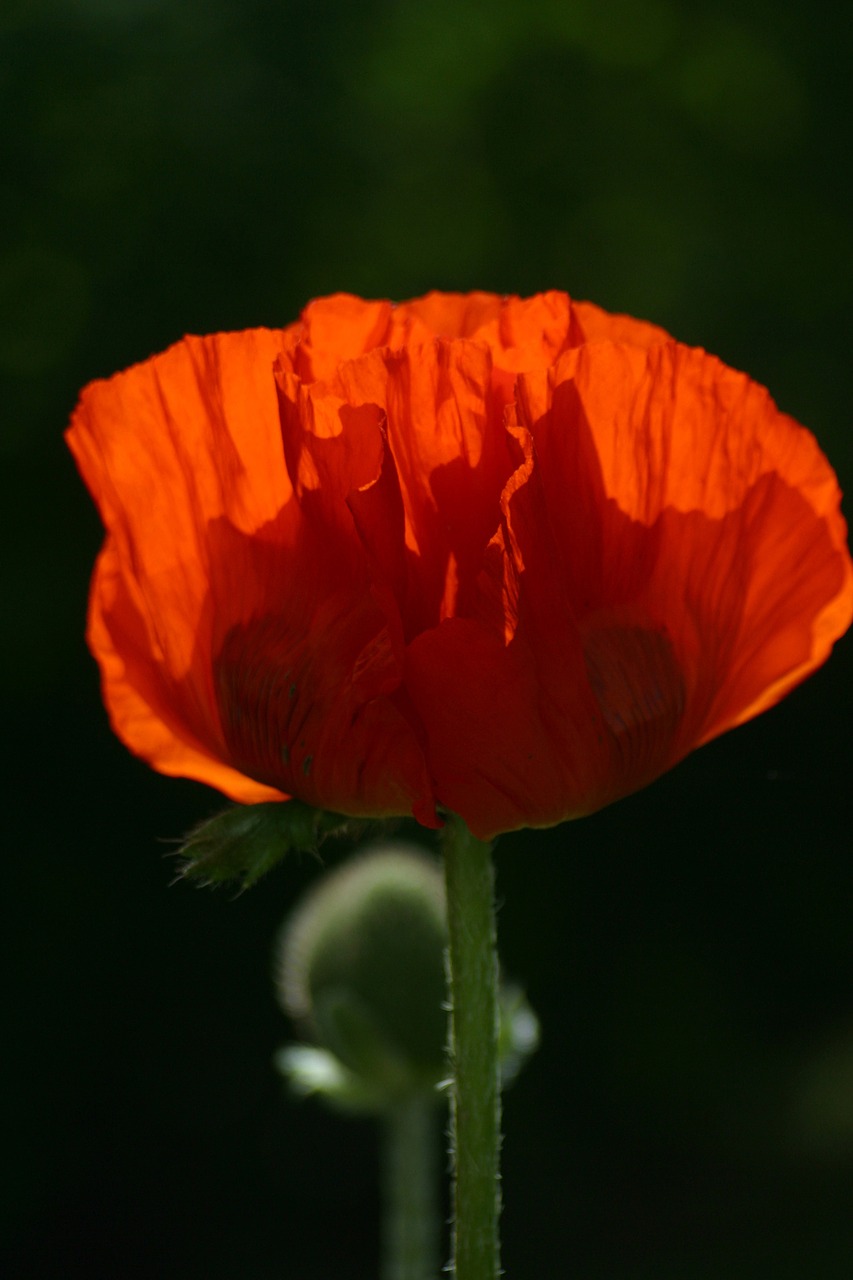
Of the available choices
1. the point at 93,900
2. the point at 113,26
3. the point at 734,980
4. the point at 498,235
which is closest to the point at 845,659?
the point at 734,980

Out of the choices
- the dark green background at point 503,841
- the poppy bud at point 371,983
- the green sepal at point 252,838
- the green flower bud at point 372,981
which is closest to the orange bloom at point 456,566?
the green sepal at point 252,838

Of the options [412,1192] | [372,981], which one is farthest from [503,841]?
[412,1192]

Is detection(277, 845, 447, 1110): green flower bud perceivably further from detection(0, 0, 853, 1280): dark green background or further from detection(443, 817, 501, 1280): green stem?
detection(0, 0, 853, 1280): dark green background

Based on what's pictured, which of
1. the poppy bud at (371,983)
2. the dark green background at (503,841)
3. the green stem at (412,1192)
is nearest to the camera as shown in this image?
the green stem at (412,1192)

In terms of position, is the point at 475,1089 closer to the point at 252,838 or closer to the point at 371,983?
the point at 252,838

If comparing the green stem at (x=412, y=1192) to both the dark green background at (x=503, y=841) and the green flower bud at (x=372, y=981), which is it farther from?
the dark green background at (x=503, y=841)
